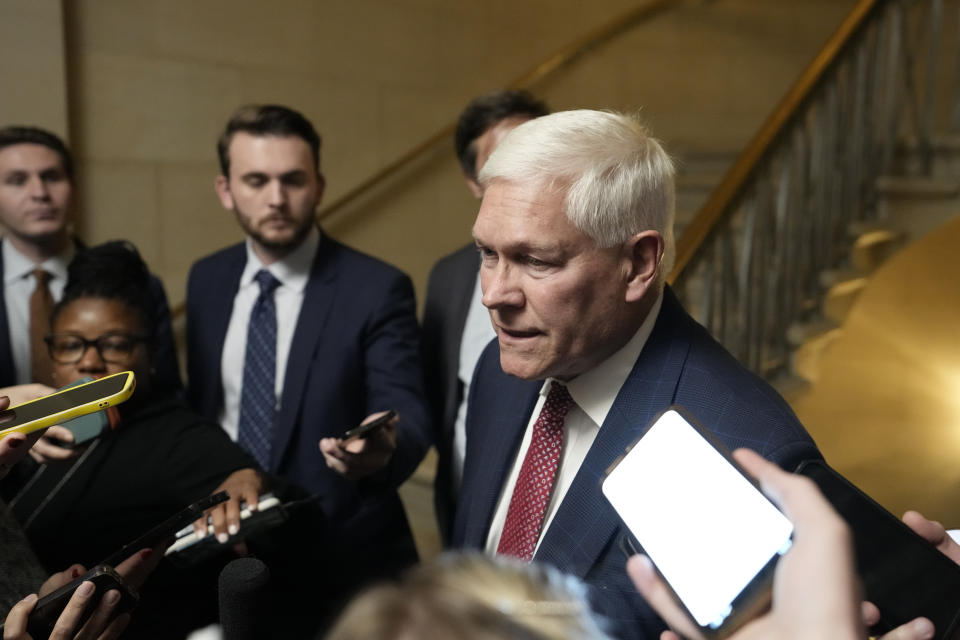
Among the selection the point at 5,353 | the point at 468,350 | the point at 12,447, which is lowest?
the point at 5,353

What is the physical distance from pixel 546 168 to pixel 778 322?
2.89 metres

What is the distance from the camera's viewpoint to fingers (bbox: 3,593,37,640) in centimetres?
111

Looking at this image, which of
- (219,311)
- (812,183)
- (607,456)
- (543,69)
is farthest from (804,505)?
(543,69)

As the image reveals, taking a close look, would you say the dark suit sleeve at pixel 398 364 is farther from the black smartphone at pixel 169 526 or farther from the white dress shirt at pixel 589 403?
the black smartphone at pixel 169 526

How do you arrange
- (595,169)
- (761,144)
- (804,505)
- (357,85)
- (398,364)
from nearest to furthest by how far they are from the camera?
(804,505)
(595,169)
(398,364)
(761,144)
(357,85)

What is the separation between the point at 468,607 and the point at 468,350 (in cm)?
192

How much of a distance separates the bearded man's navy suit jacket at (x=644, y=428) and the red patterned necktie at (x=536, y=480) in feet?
0.26

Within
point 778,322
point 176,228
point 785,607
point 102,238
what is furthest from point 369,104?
point 785,607

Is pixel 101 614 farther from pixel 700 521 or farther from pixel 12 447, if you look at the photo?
pixel 700 521

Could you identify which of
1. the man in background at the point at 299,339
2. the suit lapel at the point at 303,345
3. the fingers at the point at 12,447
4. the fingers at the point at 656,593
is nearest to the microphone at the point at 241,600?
the fingers at the point at 656,593

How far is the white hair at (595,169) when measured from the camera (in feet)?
4.39

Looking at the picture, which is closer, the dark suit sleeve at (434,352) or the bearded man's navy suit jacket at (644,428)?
the bearded man's navy suit jacket at (644,428)

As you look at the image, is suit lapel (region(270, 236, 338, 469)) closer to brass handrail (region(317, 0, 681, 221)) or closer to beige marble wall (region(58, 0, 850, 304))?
beige marble wall (region(58, 0, 850, 304))

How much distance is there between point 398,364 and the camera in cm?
230
